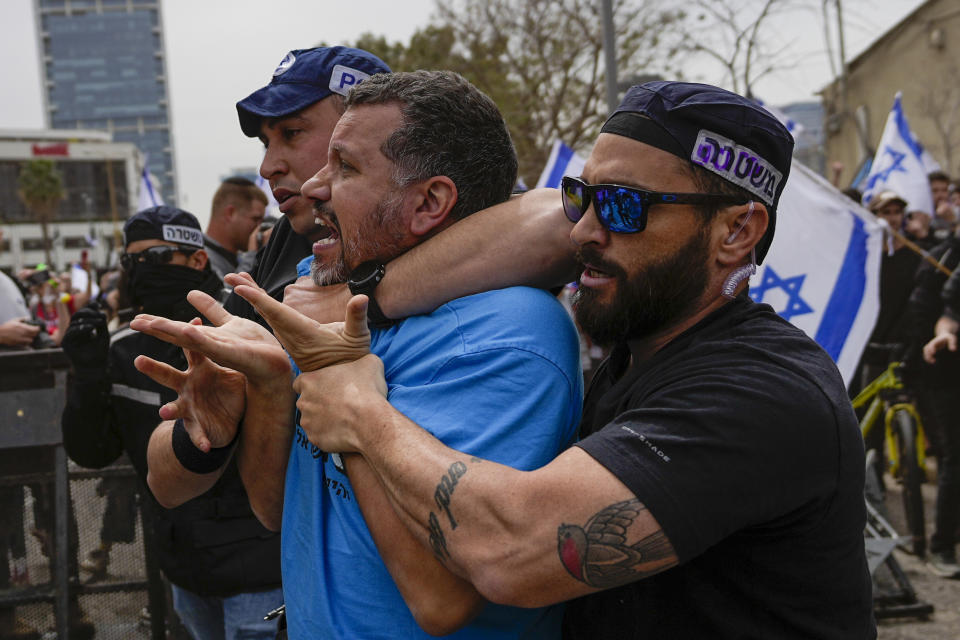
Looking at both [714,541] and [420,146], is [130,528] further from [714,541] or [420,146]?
[714,541]

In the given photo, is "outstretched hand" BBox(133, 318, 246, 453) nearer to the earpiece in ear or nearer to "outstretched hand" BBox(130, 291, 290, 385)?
"outstretched hand" BBox(130, 291, 290, 385)

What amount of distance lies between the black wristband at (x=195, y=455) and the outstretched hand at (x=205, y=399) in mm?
42

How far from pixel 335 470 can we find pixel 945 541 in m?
5.41

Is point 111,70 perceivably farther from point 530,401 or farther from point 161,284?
point 530,401

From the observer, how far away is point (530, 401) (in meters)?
1.49

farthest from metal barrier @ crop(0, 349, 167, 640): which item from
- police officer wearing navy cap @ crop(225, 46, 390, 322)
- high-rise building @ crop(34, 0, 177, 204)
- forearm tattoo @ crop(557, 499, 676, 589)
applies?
high-rise building @ crop(34, 0, 177, 204)

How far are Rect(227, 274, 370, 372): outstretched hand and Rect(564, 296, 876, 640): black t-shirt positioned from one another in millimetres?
484

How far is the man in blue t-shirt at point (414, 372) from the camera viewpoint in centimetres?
147

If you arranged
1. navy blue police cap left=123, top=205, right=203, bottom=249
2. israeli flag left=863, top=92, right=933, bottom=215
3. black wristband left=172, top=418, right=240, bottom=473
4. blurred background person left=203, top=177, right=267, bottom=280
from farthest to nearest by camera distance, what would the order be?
israeli flag left=863, top=92, right=933, bottom=215
blurred background person left=203, top=177, right=267, bottom=280
navy blue police cap left=123, top=205, right=203, bottom=249
black wristband left=172, top=418, right=240, bottom=473

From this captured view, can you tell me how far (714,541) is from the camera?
4.37 ft

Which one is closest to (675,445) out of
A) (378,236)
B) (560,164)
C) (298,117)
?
(378,236)

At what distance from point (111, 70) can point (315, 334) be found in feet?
641

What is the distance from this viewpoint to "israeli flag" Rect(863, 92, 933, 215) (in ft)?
24.3

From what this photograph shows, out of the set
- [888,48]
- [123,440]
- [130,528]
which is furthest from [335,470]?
[888,48]
